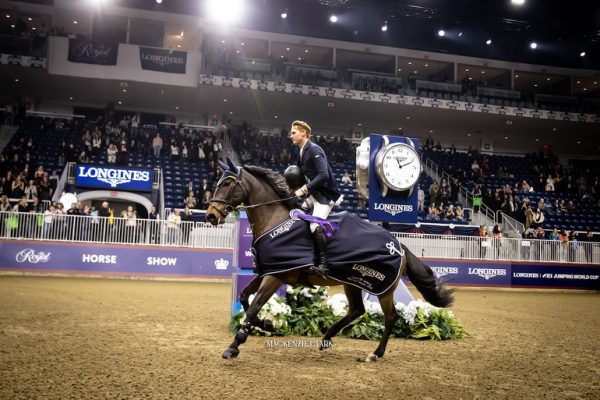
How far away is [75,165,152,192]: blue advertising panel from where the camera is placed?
22.2 metres

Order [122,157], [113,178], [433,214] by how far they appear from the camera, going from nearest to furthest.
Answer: [433,214]
[113,178]
[122,157]

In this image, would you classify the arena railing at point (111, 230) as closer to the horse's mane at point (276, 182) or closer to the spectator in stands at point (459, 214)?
the horse's mane at point (276, 182)

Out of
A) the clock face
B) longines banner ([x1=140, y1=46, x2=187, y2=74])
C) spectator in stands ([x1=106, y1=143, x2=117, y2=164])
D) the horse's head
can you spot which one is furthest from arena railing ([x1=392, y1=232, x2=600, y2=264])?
longines banner ([x1=140, y1=46, x2=187, y2=74])

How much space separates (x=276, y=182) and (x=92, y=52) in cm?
2532

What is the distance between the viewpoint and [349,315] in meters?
6.52

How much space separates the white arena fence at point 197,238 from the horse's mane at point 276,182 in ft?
36.1

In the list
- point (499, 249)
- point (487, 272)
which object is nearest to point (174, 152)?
point (487, 272)

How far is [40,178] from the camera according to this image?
769 inches

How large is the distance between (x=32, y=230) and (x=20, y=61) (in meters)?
14.2

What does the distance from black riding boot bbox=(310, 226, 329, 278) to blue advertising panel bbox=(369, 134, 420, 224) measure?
1.78 metres

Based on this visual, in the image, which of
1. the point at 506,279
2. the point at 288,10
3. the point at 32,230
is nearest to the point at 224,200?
the point at 32,230

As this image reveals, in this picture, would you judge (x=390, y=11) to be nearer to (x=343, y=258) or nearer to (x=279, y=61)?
(x=279, y=61)

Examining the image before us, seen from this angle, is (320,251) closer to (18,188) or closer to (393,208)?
(393,208)

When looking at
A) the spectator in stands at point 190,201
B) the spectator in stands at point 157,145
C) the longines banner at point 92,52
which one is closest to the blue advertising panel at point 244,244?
the spectator in stands at point 190,201
